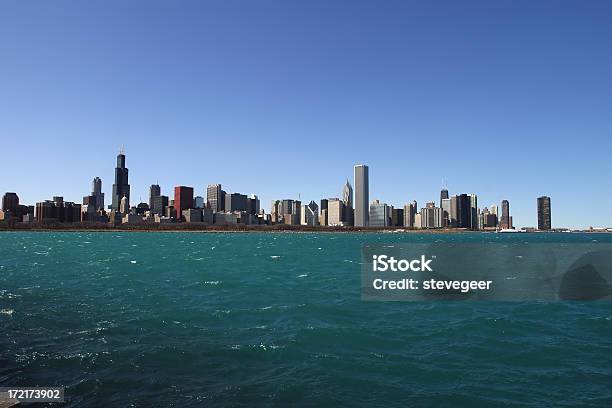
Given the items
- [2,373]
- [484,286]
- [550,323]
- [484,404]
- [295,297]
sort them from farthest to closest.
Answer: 1. [484,286]
2. [295,297]
3. [550,323]
4. [2,373]
5. [484,404]

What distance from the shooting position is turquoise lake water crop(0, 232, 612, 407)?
17.7m

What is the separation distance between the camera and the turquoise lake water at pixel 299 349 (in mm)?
17688

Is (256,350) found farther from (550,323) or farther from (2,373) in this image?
(550,323)

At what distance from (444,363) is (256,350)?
9693 millimetres

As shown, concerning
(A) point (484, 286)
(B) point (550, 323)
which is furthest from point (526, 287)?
(B) point (550, 323)

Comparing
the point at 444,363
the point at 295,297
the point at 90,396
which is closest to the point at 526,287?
the point at 295,297

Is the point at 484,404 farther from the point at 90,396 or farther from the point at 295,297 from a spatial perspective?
the point at 295,297

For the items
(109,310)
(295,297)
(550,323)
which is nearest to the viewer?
(550,323)

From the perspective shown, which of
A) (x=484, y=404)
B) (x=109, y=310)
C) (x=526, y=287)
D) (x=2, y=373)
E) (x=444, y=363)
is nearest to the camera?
(x=484, y=404)

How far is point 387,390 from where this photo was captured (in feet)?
59.3

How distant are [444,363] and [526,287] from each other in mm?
35217

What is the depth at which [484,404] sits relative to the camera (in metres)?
16.9

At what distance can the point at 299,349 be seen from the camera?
23625 millimetres

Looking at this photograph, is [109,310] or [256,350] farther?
[109,310]
